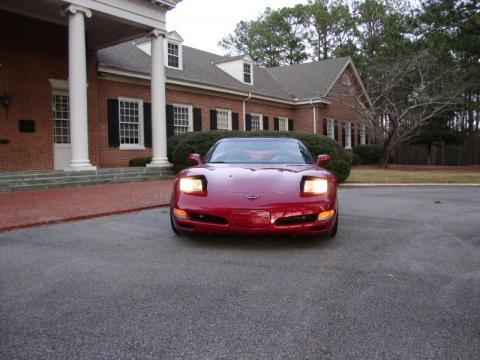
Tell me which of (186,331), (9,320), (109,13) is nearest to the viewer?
(186,331)

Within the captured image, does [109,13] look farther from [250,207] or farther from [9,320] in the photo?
[9,320]

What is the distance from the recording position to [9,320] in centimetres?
263

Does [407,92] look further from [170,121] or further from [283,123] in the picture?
[170,121]

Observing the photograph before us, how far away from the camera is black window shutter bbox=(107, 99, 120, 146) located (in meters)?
16.5

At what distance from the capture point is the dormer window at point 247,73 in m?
24.8

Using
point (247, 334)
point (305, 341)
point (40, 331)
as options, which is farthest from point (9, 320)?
point (305, 341)

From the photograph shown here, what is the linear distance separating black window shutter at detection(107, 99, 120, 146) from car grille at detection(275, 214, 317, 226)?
1328cm

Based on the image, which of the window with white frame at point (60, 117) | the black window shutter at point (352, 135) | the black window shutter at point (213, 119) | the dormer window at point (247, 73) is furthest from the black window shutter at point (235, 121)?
the black window shutter at point (352, 135)

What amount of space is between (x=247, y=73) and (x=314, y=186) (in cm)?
2130

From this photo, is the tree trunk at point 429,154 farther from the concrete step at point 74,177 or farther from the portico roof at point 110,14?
the portico roof at point 110,14

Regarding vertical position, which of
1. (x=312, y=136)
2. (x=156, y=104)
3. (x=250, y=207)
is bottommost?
(x=250, y=207)

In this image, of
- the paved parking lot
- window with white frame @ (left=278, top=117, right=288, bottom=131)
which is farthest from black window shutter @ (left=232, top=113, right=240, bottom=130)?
the paved parking lot

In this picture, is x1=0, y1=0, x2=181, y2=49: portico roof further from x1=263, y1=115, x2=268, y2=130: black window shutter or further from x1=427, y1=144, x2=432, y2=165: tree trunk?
x1=427, y1=144, x2=432, y2=165: tree trunk

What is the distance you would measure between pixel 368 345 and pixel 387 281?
49.5 inches
